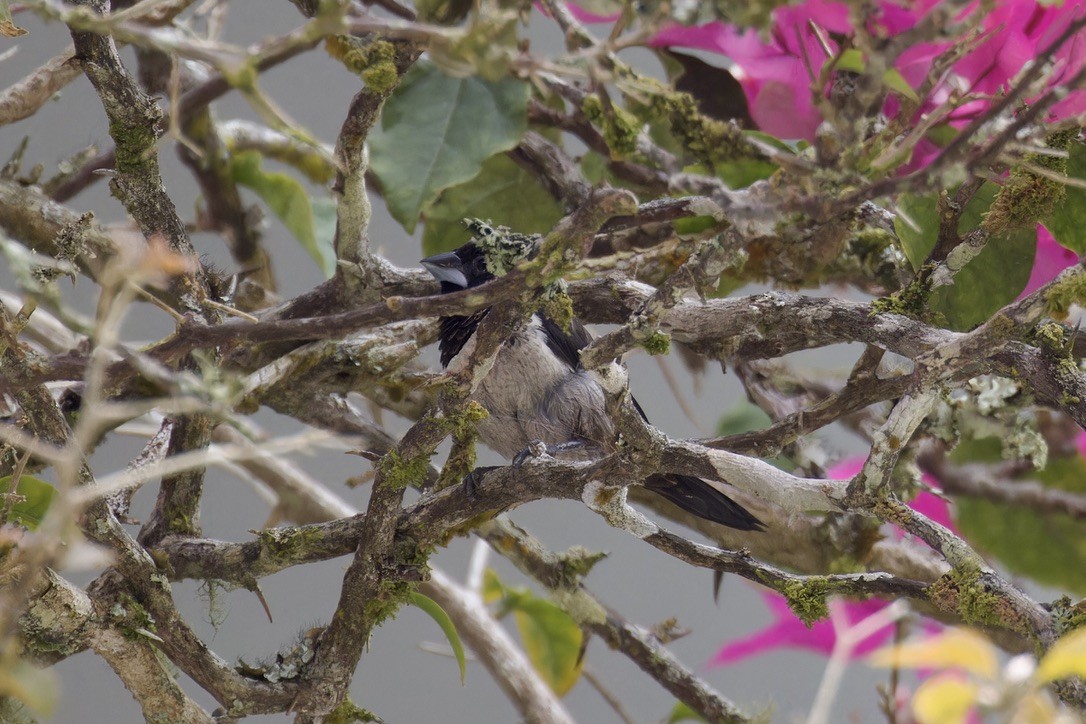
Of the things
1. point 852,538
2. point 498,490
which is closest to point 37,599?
point 498,490

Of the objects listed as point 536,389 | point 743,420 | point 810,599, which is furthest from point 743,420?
point 810,599

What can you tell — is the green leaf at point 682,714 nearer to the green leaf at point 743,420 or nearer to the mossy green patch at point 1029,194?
the green leaf at point 743,420

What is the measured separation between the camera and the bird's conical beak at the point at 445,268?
95cm

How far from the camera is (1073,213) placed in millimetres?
621

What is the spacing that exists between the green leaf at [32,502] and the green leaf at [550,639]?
543 millimetres

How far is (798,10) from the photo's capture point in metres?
0.46

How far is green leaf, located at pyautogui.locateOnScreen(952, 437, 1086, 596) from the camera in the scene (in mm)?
991

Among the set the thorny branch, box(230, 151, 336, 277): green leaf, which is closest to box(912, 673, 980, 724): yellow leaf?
the thorny branch

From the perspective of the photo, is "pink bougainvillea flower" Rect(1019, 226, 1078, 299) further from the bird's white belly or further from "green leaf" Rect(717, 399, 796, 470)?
the bird's white belly

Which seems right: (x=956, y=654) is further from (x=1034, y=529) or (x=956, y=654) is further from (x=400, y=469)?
(x=1034, y=529)

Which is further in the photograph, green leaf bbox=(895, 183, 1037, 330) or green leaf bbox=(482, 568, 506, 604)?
green leaf bbox=(482, 568, 506, 604)

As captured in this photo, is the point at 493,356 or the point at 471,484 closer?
the point at 493,356

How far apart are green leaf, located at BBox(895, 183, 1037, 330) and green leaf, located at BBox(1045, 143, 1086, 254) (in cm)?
5

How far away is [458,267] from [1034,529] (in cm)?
66
